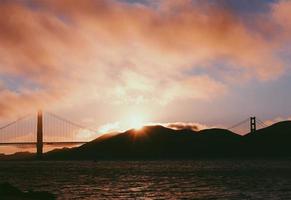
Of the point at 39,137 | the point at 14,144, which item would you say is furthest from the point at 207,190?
the point at 39,137

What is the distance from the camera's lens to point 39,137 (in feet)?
636

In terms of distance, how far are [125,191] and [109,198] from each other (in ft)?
24.2

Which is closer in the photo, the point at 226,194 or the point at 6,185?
the point at 6,185

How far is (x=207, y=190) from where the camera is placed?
174 ft

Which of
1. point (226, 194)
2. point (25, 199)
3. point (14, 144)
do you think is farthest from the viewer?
point (14, 144)

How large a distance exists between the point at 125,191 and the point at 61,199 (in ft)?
33.0

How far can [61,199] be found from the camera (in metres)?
44.6

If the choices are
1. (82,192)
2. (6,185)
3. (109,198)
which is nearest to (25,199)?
(6,185)

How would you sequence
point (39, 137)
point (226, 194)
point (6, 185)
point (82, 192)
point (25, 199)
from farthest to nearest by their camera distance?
point (39, 137) → point (82, 192) → point (226, 194) → point (6, 185) → point (25, 199)

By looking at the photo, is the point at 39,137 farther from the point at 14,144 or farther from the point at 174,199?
the point at 174,199

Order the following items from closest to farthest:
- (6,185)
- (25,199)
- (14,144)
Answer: (25,199), (6,185), (14,144)

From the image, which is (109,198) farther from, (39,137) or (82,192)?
(39,137)

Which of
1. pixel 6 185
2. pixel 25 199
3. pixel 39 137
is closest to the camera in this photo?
pixel 25 199

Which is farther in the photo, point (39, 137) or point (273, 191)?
point (39, 137)
